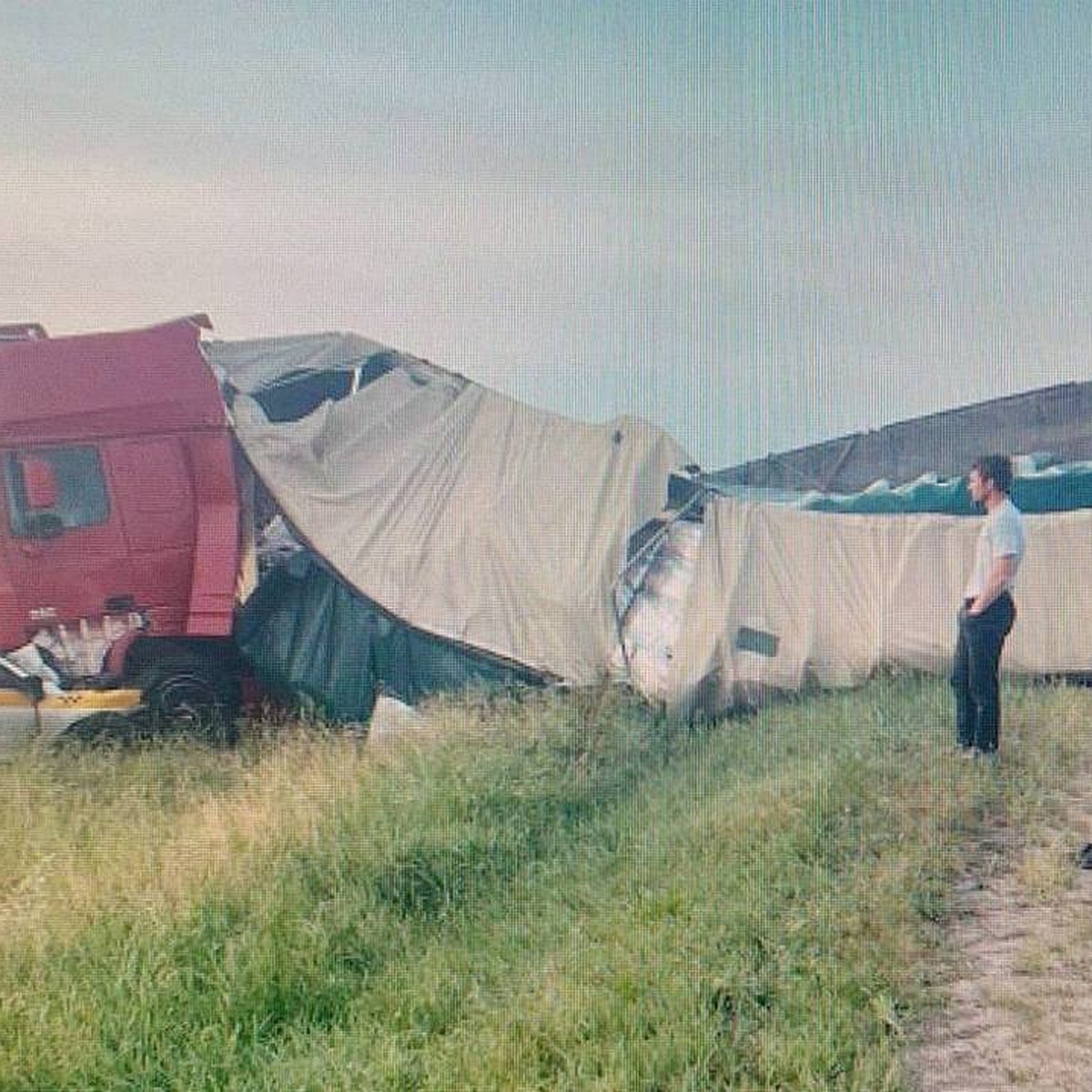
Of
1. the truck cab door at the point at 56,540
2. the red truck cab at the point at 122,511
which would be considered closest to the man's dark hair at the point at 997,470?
the red truck cab at the point at 122,511

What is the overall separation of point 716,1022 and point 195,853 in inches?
61.7

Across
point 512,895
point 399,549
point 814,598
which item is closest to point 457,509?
point 399,549

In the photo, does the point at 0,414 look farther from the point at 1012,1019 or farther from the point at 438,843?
the point at 1012,1019

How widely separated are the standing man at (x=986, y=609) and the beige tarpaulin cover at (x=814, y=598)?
8cm

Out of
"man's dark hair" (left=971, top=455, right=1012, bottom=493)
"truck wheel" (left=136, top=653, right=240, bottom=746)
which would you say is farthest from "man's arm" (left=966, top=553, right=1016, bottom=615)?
"truck wheel" (left=136, top=653, right=240, bottom=746)

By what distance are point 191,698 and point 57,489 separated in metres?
0.81

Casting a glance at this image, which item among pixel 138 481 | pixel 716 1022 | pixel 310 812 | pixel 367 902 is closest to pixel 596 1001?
pixel 716 1022

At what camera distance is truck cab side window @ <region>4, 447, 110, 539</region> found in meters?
4.11

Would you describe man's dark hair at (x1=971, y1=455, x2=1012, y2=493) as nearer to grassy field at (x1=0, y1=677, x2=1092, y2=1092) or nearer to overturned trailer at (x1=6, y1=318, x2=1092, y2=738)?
overturned trailer at (x1=6, y1=318, x2=1092, y2=738)

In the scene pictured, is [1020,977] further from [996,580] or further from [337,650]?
[337,650]

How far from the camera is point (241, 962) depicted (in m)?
3.06

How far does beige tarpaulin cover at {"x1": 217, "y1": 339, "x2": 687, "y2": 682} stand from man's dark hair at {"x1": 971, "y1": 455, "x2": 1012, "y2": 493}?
996 millimetres

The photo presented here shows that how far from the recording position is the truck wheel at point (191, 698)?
13.3ft

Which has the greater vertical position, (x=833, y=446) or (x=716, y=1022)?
(x=833, y=446)
